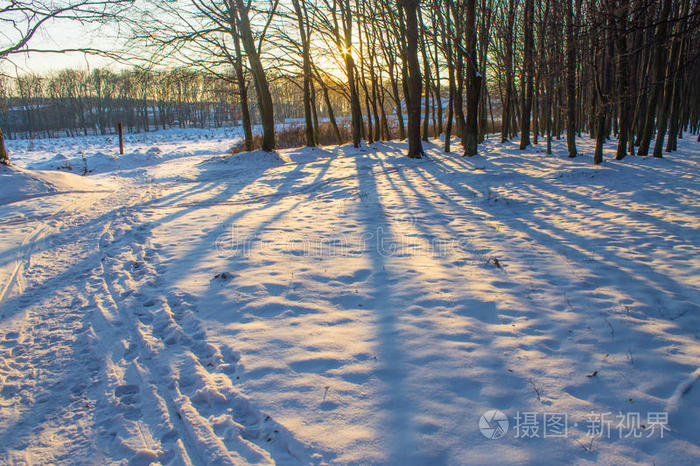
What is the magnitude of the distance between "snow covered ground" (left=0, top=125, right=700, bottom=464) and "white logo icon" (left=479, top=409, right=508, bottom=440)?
12 mm

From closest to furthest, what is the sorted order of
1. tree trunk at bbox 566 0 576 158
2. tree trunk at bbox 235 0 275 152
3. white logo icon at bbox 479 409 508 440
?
white logo icon at bbox 479 409 508 440
tree trunk at bbox 566 0 576 158
tree trunk at bbox 235 0 275 152

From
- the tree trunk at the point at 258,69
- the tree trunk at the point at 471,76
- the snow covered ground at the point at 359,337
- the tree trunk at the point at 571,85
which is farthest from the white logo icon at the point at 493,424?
the tree trunk at the point at 258,69

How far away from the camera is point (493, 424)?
2080 mm

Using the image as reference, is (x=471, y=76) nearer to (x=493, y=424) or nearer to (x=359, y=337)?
(x=359, y=337)

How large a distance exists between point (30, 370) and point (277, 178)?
9241 mm

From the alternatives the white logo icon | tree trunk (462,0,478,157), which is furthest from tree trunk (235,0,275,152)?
the white logo icon

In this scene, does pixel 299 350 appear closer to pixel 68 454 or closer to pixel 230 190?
pixel 68 454

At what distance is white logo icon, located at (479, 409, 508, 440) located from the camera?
79.4 inches

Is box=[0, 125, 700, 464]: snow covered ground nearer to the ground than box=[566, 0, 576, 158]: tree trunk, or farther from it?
nearer to the ground

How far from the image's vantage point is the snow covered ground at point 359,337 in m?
2.03

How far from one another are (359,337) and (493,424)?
1.20 metres

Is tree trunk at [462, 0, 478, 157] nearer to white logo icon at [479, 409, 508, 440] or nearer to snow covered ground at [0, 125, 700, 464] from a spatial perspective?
snow covered ground at [0, 125, 700, 464]

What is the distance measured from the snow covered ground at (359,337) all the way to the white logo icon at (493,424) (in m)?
0.01

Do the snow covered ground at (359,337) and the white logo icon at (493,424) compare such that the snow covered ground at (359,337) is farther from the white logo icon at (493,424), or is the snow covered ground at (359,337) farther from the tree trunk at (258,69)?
the tree trunk at (258,69)
